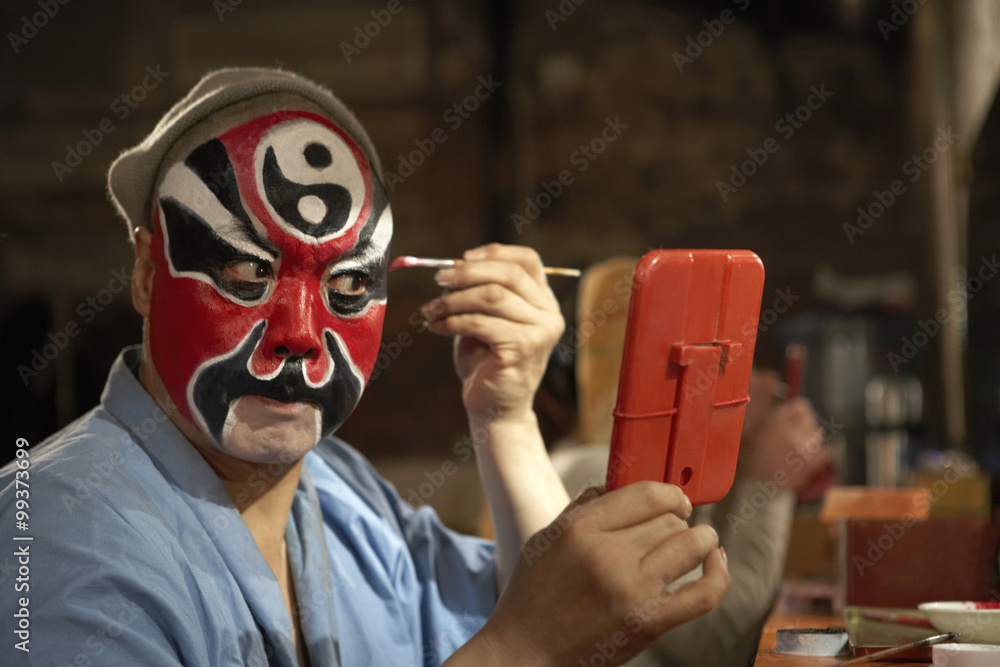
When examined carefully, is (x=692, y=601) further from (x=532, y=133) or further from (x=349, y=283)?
(x=532, y=133)

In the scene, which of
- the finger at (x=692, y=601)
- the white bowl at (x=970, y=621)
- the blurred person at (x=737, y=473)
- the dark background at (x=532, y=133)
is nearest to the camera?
the finger at (x=692, y=601)

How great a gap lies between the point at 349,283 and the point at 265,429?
23 cm

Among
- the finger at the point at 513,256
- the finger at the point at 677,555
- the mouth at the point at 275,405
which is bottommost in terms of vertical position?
the finger at the point at 677,555

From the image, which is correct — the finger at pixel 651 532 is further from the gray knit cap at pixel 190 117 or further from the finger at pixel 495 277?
the gray knit cap at pixel 190 117

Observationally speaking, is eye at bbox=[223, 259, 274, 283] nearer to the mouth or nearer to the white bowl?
the mouth

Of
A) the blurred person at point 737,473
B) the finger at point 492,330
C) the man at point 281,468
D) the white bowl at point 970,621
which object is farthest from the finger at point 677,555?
the blurred person at point 737,473

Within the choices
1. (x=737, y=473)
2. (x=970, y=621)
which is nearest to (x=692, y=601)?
(x=970, y=621)

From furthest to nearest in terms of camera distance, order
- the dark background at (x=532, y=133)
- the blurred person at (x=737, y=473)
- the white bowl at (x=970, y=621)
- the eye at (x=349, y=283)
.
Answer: the dark background at (x=532, y=133)
the blurred person at (x=737, y=473)
the eye at (x=349, y=283)
the white bowl at (x=970, y=621)

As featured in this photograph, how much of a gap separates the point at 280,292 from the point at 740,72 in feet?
16.1

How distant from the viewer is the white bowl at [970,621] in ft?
3.77

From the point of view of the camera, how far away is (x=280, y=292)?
1207 millimetres

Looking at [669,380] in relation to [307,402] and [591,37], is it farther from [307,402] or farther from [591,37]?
[591,37]

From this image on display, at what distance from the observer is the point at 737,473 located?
2.20 m

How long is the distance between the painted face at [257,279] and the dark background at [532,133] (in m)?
3.96
